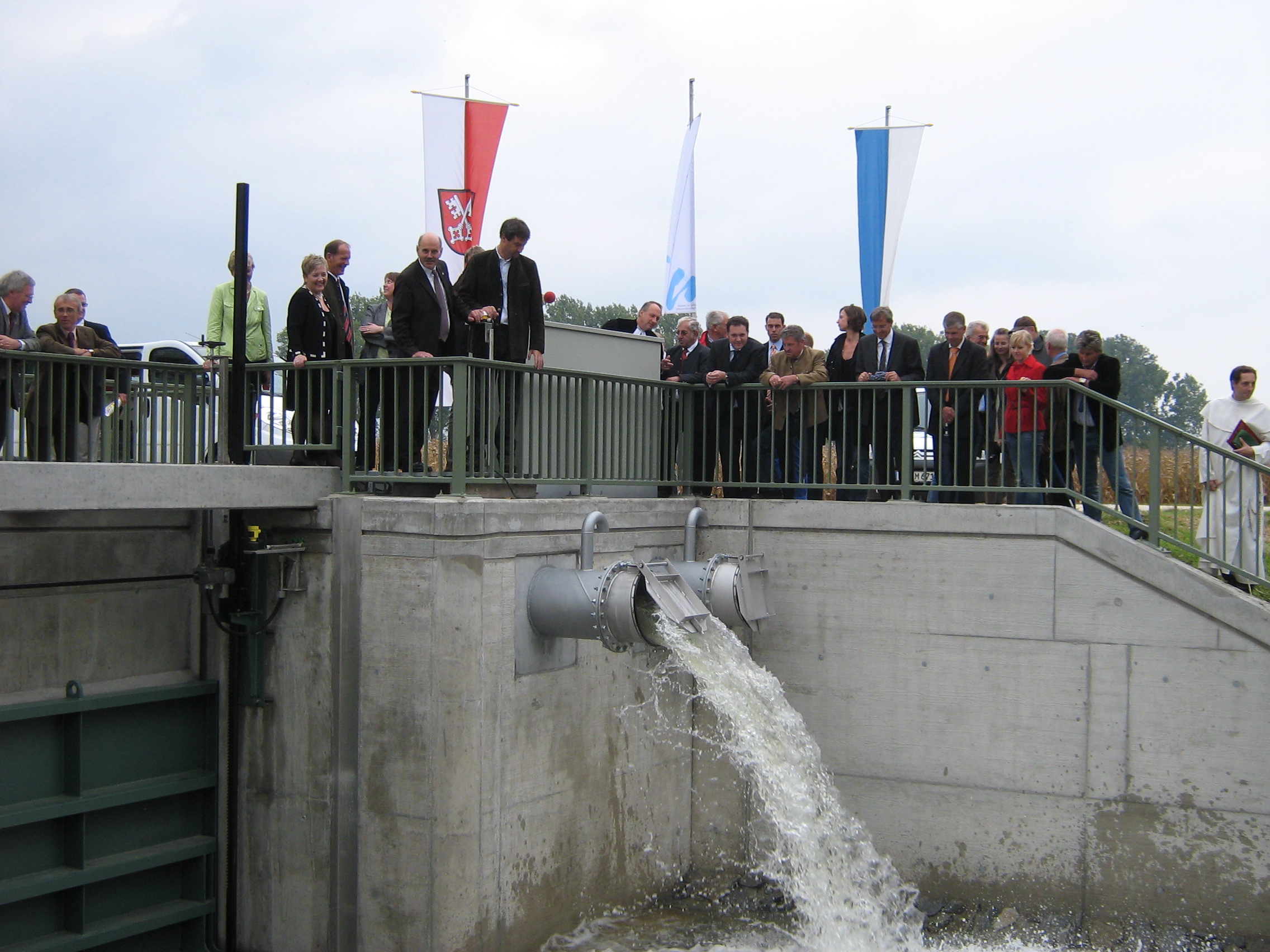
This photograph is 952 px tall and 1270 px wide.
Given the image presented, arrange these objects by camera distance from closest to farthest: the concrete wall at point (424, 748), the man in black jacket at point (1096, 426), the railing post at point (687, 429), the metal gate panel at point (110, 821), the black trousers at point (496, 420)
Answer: the concrete wall at point (424, 748) < the metal gate panel at point (110, 821) < the black trousers at point (496, 420) < the man in black jacket at point (1096, 426) < the railing post at point (687, 429)

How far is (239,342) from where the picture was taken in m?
9.01

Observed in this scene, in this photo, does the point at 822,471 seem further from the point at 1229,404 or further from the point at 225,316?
the point at 225,316

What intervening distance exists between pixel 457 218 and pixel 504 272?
6.17 metres

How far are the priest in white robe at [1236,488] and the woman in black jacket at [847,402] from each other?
100 inches

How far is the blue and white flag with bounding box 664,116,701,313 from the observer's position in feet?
60.3

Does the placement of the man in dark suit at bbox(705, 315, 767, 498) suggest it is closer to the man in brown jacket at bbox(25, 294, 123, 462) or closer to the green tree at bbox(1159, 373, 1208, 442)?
the man in brown jacket at bbox(25, 294, 123, 462)

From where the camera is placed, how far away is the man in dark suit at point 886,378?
1006 centimetres

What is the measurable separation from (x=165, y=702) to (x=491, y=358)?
338 cm

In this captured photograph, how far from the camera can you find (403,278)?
922 centimetres

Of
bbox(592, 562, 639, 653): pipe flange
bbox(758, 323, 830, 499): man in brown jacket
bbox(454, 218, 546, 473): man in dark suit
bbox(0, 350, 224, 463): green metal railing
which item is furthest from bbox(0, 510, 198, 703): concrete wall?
bbox(758, 323, 830, 499): man in brown jacket

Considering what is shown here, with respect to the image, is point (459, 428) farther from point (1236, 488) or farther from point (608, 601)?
point (1236, 488)

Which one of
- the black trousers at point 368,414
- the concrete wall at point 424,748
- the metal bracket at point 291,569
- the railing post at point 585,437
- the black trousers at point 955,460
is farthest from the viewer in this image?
the black trousers at point 955,460

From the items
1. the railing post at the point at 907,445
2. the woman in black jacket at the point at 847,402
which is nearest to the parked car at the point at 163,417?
the woman in black jacket at the point at 847,402

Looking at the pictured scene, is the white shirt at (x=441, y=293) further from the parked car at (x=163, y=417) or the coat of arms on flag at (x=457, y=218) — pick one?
the coat of arms on flag at (x=457, y=218)
